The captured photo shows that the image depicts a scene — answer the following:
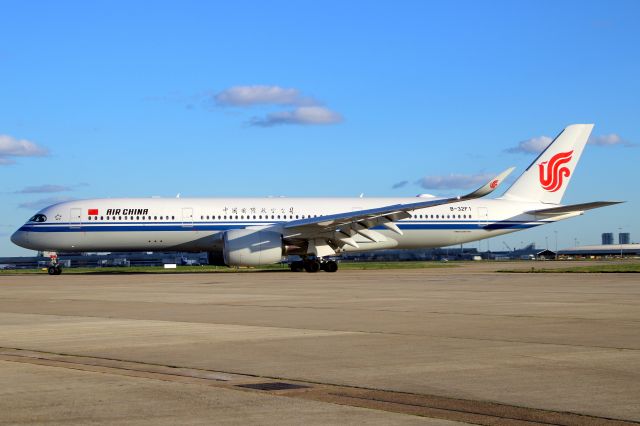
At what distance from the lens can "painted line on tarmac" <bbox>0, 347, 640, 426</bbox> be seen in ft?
22.5

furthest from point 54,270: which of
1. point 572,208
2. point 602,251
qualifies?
point 602,251

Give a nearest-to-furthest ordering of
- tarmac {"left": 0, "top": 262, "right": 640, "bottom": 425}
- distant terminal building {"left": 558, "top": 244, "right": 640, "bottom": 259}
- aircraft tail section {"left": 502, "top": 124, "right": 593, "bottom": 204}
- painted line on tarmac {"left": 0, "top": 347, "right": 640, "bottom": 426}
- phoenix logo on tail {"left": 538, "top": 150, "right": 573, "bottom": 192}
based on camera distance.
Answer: painted line on tarmac {"left": 0, "top": 347, "right": 640, "bottom": 426}, tarmac {"left": 0, "top": 262, "right": 640, "bottom": 425}, aircraft tail section {"left": 502, "top": 124, "right": 593, "bottom": 204}, phoenix logo on tail {"left": 538, "top": 150, "right": 573, "bottom": 192}, distant terminal building {"left": 558, "top": 244, "right": 640, "bottom": 259}

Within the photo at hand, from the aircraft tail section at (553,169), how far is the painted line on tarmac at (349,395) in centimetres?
3995

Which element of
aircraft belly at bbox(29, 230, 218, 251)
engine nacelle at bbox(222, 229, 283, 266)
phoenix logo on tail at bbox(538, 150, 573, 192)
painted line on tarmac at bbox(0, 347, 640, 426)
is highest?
phoenix logo on tail at bbox(538, 150, 573, 192)

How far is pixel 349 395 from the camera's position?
797 centimetres

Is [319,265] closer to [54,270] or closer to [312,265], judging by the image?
[312,265]

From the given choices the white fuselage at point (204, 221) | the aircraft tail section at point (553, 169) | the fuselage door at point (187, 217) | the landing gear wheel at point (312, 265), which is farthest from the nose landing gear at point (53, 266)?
the aircraft tail section at point (553, 169)

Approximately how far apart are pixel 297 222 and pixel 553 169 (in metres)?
15.2

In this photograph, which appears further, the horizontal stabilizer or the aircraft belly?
the aircraft belly

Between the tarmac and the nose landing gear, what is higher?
the nose landing gear

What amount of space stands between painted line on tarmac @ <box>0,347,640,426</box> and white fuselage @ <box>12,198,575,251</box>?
32.9m

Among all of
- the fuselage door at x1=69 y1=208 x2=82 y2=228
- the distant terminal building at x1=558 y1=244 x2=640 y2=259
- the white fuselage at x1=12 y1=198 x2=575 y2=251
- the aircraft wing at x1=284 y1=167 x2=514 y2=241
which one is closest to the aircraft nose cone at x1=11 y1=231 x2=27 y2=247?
the white fuselage at x1=12 y1=198 x2=575 y2=251

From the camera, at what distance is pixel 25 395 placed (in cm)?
798

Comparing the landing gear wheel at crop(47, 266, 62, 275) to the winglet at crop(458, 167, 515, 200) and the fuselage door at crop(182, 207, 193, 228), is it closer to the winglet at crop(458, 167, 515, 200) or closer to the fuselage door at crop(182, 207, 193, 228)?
the fuselage door at crop(182, 207, 193, 228)
